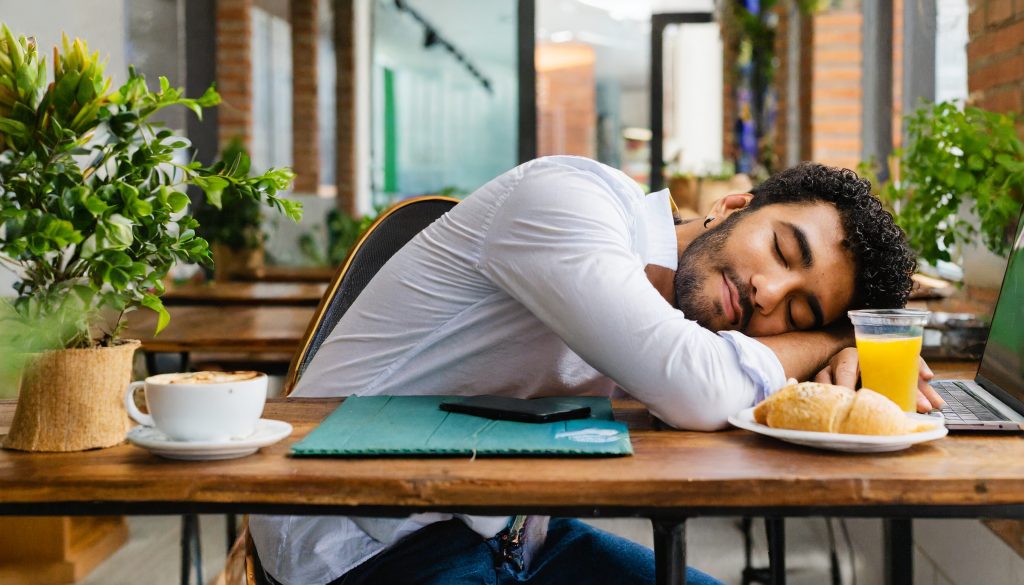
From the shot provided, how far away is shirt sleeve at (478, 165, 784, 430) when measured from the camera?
118 cm

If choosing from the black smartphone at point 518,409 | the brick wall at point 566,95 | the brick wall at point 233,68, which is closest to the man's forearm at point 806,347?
the black smartphone at point 518,409

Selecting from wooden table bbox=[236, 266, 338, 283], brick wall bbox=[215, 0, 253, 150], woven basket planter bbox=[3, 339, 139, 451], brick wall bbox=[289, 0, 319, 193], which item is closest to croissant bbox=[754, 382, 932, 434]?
woven basket planter bbox=[3, 339, 139, 451]

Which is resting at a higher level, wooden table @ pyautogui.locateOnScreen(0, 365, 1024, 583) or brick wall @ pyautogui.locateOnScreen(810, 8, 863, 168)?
brick wall @ pyautogui.locateOnScreen(810, 8, 863, 168)

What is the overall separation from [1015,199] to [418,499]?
180cm

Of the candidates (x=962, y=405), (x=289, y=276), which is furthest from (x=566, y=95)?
(x=962, y=405)

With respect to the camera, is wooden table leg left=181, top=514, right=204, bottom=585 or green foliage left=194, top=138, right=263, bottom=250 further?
green foliage left=194, top=138, right=263, bottom=250

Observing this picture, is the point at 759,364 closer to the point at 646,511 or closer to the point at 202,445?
the point at 646,511

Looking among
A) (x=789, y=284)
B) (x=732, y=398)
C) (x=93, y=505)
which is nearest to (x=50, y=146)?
(x=93, y=505)

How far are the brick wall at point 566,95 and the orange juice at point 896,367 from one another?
15.2m

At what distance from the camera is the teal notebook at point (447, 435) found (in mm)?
1009

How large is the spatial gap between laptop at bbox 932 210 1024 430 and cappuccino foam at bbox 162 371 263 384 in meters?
0.77

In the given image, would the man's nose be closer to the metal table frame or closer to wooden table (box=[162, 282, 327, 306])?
the metal table frame

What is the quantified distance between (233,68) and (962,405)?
19.9ft

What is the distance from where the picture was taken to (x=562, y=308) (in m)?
1.23
